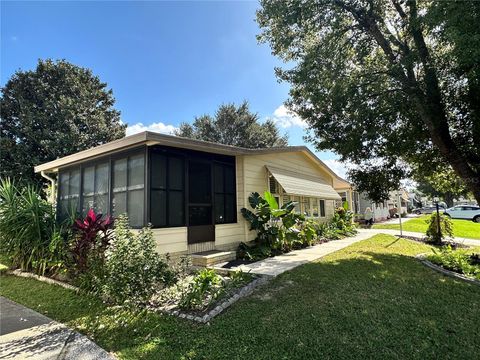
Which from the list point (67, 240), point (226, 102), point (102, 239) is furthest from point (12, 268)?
point (226, 102)

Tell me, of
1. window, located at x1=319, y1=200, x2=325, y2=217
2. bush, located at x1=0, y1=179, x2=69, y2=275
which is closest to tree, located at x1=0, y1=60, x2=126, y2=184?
bush, located at x1=0, y1=179, x2=69, y2=275

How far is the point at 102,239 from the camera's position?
23.4 ft

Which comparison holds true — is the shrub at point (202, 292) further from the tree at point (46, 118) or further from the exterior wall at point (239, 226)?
the tree at point (46, 118)

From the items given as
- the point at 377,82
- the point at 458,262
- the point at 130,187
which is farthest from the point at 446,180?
the point at 130,187

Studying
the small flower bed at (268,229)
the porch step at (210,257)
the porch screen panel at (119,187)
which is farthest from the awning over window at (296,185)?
the porch screen panel at (119,187)

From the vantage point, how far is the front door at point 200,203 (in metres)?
9.30

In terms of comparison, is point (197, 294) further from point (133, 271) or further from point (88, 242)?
point (88, 242)

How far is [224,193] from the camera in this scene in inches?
414

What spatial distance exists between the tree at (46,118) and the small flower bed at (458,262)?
21.4m

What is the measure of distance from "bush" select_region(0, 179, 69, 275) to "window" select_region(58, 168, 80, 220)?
200 centimetres

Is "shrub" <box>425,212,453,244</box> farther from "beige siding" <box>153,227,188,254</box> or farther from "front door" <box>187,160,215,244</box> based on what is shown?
"beige siding" <box>153,227,188,254</box>

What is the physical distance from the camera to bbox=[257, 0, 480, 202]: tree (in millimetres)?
8727

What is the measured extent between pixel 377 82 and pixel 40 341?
1067cm

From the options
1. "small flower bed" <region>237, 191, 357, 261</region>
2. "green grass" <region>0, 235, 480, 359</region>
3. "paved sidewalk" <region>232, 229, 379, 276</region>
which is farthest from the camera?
"small flower bed" <region>237, 191, 357, 261</region>
